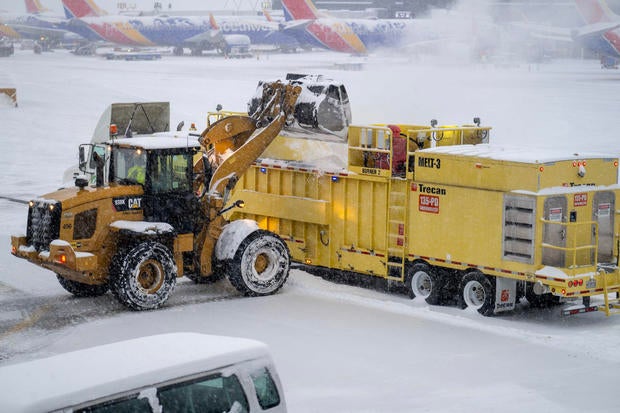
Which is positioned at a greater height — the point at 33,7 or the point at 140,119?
the point at 33,7

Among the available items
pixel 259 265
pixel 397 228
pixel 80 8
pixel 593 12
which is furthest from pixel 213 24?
pixel 397 228

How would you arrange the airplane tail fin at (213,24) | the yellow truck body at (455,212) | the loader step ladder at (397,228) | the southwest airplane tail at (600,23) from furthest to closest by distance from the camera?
1. the airplane tail fin at (213,24)
2. the southwest airplane tail at (600,23)
3. the loader step ladder at (397,228)
4. the yellow truck body at (455,212)

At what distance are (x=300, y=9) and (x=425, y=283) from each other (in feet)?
221

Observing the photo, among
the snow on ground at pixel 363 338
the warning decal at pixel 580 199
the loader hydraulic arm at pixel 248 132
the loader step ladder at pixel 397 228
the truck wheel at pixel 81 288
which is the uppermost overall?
the loader hydraulic arm at pixel 248 132

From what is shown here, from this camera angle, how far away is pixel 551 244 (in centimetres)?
1359

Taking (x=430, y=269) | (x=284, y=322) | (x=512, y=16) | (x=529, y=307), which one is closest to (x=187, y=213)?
(x=284, y=322)

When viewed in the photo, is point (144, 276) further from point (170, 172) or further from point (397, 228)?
point (397, 228)

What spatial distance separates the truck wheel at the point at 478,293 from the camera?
45.2ft

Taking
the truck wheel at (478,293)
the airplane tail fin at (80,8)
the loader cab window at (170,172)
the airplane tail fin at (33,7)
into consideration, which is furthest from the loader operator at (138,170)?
the airplane tail fin at (33,7)

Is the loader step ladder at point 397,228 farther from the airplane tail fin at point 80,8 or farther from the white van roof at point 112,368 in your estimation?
the airplane tail fin at point 80,8

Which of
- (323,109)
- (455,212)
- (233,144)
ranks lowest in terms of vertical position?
(455,212)

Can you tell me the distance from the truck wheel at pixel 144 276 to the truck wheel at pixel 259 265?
1.14 metres

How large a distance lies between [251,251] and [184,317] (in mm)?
1620

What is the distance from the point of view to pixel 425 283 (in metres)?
14.9
